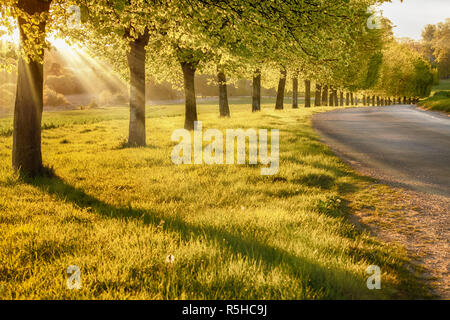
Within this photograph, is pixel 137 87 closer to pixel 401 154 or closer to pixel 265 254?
pixel 401 154

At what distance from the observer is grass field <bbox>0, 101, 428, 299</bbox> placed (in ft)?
10.5

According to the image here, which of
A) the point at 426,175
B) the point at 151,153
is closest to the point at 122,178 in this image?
the point at 151,153

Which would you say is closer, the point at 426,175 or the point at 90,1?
the point at 90,1

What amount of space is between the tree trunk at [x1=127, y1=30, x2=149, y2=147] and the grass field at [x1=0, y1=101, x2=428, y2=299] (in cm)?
489

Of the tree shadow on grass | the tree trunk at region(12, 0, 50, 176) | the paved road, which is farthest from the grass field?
the paved road

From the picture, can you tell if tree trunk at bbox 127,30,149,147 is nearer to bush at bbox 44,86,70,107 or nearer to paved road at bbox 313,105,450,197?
paved road at bbox 313,105,450,197

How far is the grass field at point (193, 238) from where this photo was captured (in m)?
3.21

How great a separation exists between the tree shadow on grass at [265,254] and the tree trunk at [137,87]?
269 inches

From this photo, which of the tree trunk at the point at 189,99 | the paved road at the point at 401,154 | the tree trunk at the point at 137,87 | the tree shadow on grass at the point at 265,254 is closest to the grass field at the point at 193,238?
the tree shadow on grass at the point at 265,254

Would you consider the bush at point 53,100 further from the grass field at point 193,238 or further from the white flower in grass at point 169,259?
the white flower in grass at point 169,259

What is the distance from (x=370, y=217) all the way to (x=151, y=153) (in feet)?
23.8

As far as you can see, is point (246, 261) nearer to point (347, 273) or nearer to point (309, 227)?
point (347, 273)

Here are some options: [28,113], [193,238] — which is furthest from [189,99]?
[193,238]

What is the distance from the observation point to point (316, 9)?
26.0 ft
